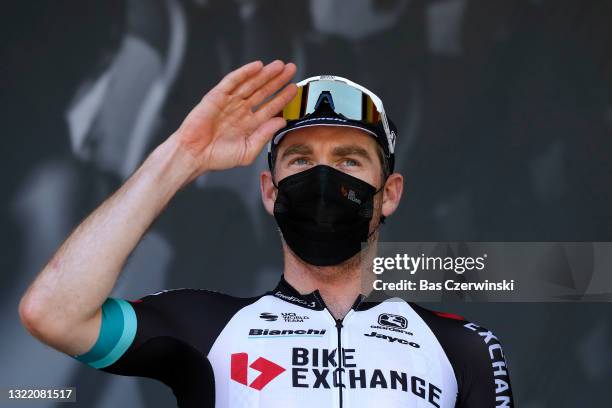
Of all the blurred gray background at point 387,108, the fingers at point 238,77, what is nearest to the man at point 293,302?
the fingers at point 238,77

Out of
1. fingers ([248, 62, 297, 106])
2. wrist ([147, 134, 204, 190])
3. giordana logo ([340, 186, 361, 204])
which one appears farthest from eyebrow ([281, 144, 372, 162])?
wrist ([147, 134, 204, 190])

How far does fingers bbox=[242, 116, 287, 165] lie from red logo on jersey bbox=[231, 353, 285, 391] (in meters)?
0.48

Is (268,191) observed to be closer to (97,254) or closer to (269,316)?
(269,316)

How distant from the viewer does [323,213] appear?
238 cm

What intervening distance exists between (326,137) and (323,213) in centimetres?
21

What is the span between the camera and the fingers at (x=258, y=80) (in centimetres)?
225

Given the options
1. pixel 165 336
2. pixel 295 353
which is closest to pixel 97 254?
pixel 165 336

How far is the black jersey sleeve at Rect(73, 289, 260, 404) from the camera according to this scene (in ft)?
6.98

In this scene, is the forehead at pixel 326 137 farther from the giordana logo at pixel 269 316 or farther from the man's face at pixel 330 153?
the giordana logo at pixel 269 316

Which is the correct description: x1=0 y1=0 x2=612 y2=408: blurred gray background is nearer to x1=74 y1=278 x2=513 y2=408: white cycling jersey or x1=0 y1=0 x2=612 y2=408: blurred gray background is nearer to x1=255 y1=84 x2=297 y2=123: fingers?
x1=74 y1=278 x2=513 y2=408: white cycling jersey

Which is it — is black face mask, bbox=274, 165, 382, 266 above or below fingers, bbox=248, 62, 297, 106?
below

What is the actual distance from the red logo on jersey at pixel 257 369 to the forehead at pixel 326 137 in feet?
1.81

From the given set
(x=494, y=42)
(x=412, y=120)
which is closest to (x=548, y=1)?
(x=494, y=42)

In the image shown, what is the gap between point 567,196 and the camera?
3.88 metres
